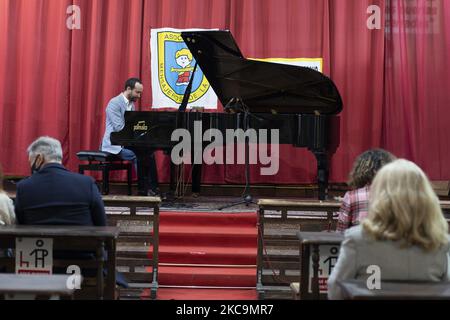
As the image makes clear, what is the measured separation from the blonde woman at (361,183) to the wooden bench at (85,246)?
1.29 m

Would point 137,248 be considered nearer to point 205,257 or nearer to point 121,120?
point 205,257

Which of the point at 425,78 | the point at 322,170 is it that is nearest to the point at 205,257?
the point at 322,170

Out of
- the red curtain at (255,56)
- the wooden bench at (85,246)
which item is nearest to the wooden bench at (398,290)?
the wooden bench at (85,246)

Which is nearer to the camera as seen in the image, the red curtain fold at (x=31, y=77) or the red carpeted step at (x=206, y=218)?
the red carpeted step at (x=206, y=218)

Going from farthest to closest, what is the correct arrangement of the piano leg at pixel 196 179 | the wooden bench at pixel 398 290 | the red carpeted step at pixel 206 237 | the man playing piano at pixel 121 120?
the piano leg at pixel 196 179
the man playing piano at pixel 121 120
the red carpeted step at pixel 206 237
the wooden bench at pixel 398 290

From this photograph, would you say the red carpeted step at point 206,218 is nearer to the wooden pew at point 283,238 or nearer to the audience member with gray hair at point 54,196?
the wooden pew at point 283,238

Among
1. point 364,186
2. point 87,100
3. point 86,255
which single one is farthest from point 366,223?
point 87,100

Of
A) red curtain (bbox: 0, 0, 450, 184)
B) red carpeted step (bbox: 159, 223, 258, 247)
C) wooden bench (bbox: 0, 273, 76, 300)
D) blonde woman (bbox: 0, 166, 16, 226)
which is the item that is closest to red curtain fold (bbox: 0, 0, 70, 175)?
red curtain (bbox: 0, 0, 450, 184)

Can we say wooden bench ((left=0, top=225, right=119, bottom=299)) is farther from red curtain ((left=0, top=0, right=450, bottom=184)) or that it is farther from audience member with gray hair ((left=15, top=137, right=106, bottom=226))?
red curtain ((left=0, top=0, right=450, bottom=184))

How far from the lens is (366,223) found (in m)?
2.43

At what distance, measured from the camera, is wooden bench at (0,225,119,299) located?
313 cm

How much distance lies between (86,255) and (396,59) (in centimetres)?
587

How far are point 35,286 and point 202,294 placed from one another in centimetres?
255

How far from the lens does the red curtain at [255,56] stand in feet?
26.6
